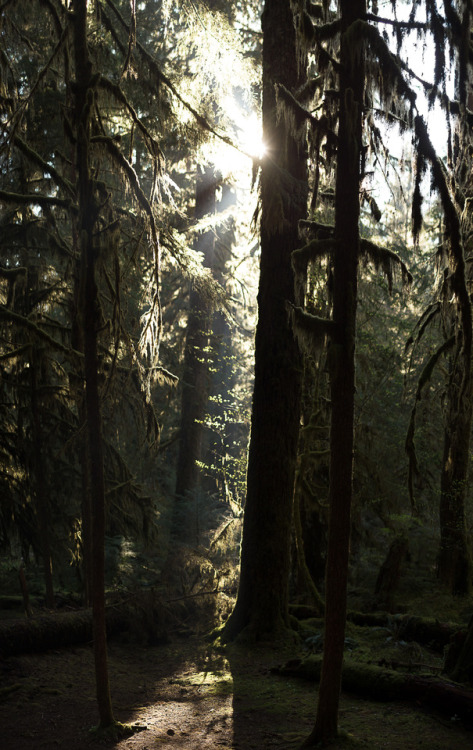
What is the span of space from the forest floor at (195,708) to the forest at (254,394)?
0.04 metres

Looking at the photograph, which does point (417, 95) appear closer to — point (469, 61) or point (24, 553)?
point (469, 61)

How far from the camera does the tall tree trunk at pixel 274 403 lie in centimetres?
870

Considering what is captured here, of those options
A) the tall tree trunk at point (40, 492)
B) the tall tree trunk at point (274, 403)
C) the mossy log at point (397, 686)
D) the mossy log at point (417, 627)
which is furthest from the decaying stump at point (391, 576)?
the tall tree trunk at point (40, 492)

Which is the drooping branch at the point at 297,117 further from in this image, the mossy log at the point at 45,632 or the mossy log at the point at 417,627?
the mossy log at the point at 45,632

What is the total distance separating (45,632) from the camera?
8.59 m

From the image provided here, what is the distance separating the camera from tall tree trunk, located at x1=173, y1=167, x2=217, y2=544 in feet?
55.0

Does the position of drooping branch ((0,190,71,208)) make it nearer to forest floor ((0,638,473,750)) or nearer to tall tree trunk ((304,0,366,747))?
tall tree trunk ((304,0,366,747))

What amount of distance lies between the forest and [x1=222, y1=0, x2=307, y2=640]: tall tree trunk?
4 cm

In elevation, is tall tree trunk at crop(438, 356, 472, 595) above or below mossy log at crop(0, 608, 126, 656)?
above

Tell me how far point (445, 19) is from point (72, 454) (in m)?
9.78

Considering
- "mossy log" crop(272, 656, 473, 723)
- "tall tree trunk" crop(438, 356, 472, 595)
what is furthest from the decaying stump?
"mossy log" crop(272, 656, 473, 723)

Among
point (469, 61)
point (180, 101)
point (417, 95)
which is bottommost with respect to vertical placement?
point (417, 95)

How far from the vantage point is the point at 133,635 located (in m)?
10.1

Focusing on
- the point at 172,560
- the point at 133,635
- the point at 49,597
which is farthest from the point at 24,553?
the point at 172,560
